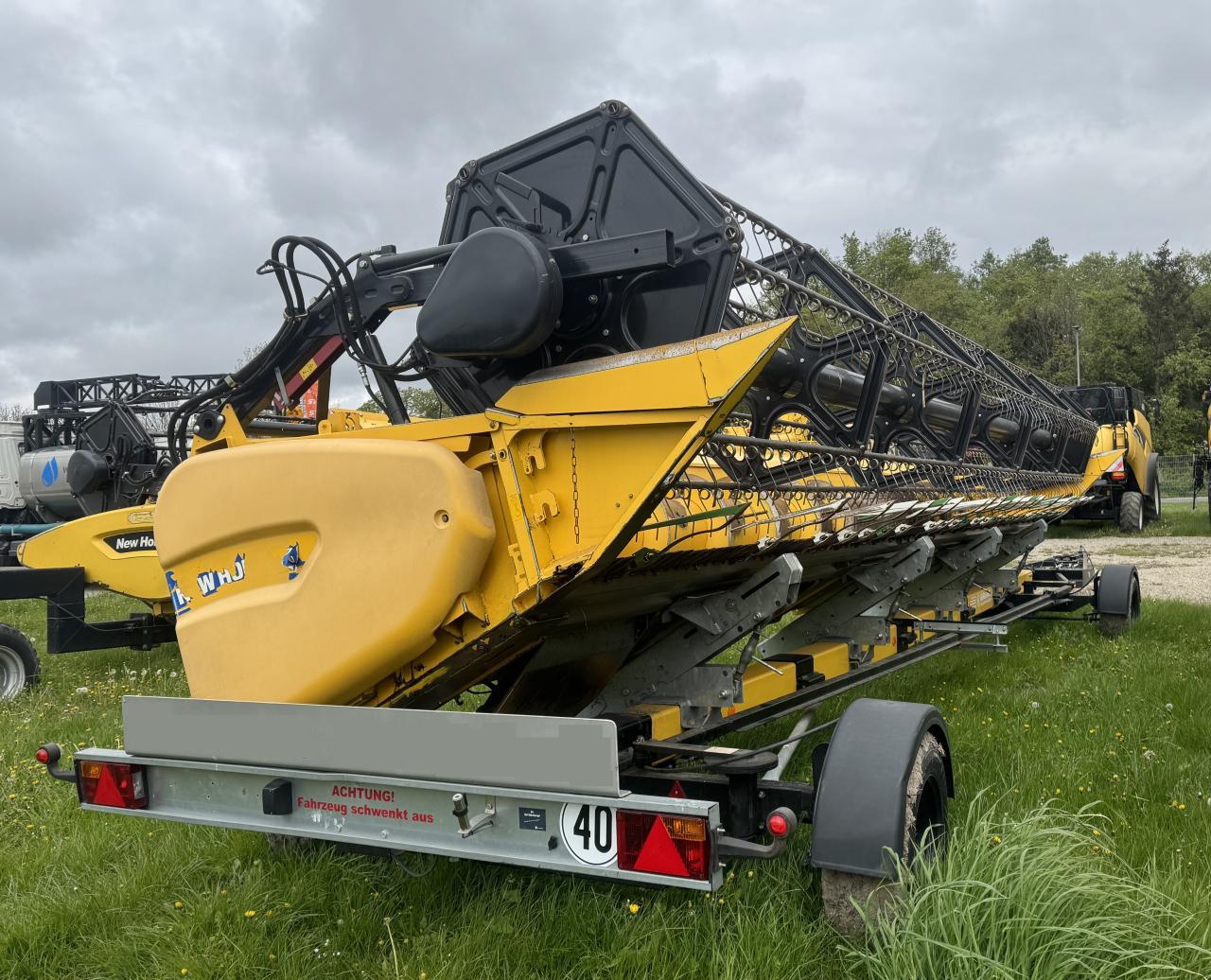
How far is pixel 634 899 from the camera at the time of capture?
3430 millimetres

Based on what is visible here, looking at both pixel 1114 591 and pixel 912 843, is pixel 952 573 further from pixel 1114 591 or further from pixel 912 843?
pixel 912 843

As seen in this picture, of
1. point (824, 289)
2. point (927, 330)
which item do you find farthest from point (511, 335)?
point (927, 330)

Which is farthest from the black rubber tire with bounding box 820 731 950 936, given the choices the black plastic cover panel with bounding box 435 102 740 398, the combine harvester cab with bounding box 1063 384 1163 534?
the combine harvester cab with bounding box 1063 384 1163 534

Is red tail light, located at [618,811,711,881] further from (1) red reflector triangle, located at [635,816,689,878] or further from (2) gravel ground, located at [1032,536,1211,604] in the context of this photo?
(2) gravel ground, located at [1032,536,1211,604]

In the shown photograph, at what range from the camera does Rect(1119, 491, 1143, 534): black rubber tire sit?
752 inches

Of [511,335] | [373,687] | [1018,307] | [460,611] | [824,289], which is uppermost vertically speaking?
[1018,307]

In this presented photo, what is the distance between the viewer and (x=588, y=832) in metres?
2.65

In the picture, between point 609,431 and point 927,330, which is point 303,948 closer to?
point 609,431

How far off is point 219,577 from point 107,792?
780mm

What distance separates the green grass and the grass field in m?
16.2

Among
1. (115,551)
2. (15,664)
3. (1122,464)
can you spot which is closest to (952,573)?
(115,551)

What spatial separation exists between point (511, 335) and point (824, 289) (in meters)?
4.04

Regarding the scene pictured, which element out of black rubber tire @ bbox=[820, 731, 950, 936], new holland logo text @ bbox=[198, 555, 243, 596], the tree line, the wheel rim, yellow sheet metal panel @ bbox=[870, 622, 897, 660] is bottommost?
the wheel rim

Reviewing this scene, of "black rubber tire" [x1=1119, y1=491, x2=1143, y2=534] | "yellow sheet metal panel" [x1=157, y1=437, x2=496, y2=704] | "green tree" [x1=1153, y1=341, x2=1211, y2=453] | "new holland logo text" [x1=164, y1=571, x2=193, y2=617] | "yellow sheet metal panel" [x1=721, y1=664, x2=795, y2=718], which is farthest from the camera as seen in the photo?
"green tree" [x1=1153, y1=341, x2=1211, y2=453]
